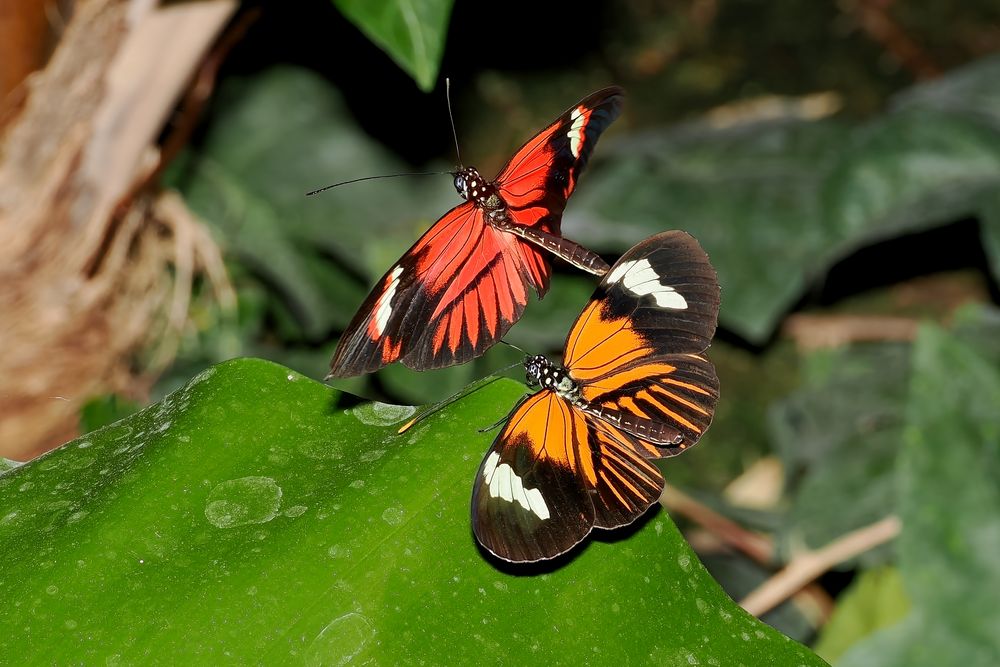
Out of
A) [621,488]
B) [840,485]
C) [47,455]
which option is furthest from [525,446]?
[840,485]

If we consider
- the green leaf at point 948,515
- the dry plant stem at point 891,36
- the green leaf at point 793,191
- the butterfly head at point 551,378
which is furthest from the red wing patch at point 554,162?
the dry plant stem at point 891,36

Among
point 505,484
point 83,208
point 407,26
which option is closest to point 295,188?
point 83,208

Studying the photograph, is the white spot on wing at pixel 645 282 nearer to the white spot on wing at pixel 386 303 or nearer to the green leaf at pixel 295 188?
the white spot on wing at pixel 386 303

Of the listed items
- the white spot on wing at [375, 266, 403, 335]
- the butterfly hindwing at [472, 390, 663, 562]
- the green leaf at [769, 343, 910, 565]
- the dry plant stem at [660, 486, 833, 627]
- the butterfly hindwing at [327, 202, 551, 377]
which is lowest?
the dry plant stem at [660, 486, 833, 627]

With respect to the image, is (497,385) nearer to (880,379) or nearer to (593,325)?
(593,325)

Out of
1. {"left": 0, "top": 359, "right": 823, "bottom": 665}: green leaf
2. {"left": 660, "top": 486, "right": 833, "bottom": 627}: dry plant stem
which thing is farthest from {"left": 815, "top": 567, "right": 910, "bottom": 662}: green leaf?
{"left": 0, "top": 359, "right": 823, "bottom": 665}: green leaf

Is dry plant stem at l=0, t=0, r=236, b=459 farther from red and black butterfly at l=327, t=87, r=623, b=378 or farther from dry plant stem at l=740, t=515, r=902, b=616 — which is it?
dry plant stem at l=740, t=515, r=902, b=616
